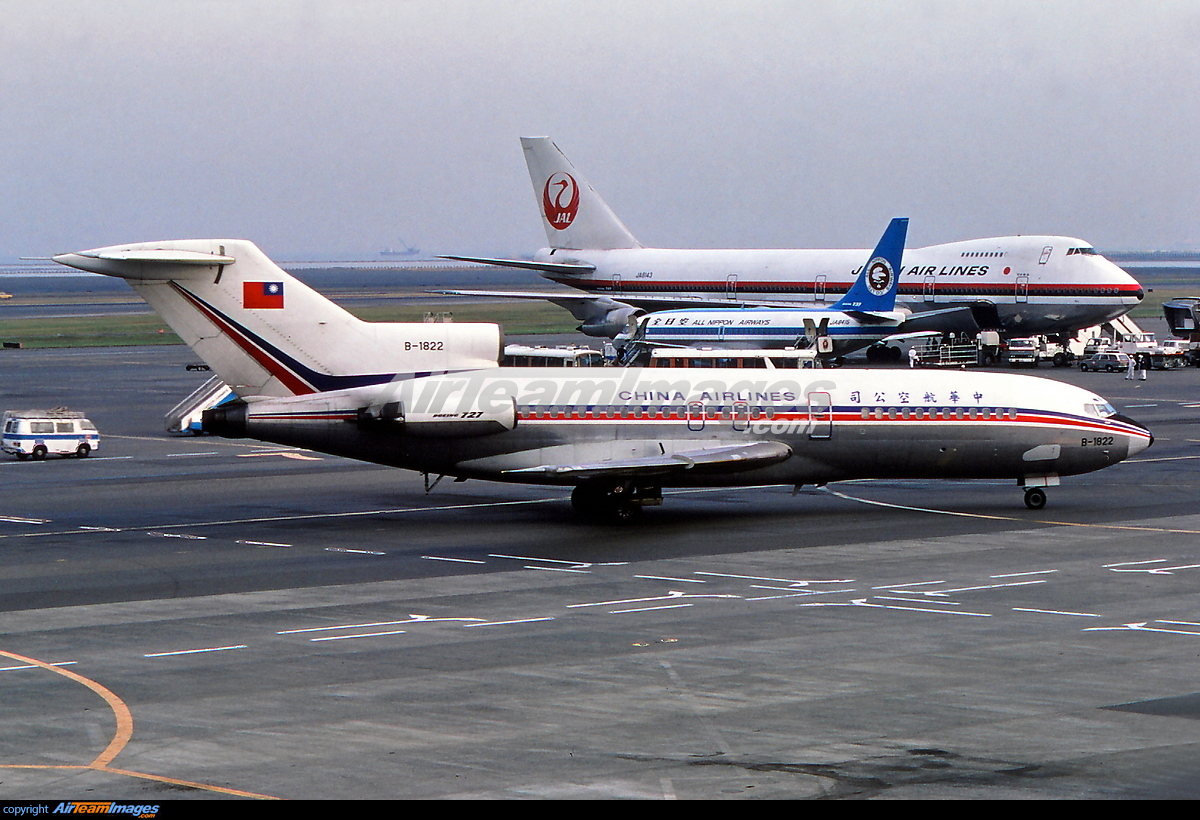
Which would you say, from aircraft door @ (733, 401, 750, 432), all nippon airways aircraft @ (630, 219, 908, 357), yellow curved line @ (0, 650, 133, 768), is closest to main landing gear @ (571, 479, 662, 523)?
aircraft door @ (733, 401, 750, 432)

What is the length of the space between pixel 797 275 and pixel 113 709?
83.0 meters

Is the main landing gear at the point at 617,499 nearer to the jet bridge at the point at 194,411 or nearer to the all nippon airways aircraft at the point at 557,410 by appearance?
the all nippon airways aircraft at the point at 557,410

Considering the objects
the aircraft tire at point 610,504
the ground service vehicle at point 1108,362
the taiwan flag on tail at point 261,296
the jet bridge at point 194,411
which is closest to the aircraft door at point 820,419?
the aircraft tire at point 610,504

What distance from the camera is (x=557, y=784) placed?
60.6 feet

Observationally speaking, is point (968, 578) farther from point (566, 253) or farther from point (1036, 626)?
point (566, 253)

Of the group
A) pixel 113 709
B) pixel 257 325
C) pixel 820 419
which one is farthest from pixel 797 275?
pixel 113 709

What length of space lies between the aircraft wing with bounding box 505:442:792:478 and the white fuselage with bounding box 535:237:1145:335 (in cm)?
5864

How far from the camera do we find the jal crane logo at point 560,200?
355ft

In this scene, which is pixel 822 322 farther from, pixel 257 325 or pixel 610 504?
pixel 257 325

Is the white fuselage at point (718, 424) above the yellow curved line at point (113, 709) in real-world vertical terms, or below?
above

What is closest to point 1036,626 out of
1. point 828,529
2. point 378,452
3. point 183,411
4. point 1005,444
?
point 828,529

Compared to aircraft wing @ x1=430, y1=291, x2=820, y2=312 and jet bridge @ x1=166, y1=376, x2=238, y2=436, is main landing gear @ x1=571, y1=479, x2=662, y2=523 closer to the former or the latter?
jet bridge @ x1=166, y1=376, x2=238, y2=436

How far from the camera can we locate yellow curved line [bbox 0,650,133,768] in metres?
20.0

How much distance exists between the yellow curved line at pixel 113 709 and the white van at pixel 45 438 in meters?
33.5
